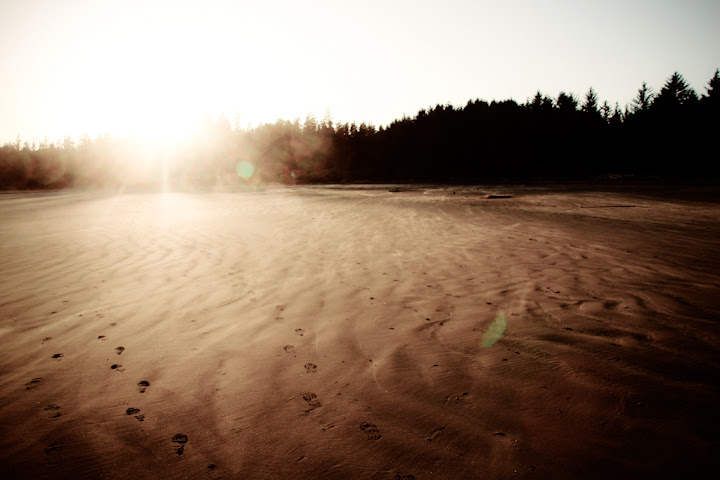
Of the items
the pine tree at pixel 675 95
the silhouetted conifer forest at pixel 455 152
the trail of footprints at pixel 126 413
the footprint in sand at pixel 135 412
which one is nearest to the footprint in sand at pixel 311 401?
the trail of footprints at pixel 126 413

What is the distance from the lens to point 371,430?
1895 millimetres

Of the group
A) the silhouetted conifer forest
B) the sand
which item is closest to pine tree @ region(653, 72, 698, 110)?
the silhouetted conifer forest

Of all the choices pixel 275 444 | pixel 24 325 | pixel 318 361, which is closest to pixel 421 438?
pixel 275 444

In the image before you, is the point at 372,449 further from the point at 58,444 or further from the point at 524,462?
the point at 58,444

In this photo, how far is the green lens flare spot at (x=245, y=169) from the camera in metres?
55.4

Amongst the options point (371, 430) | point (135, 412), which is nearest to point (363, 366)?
point (371, 430)

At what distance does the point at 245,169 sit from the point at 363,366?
6105 cm

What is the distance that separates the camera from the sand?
173 cm

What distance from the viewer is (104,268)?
17.5 ft

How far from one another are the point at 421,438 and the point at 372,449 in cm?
28

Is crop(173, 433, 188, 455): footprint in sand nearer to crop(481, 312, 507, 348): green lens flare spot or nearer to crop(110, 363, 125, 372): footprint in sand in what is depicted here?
crop(110, 363, 125, 372): footprint in sand

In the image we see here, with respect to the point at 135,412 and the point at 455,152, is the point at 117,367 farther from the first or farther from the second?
the point at 455,152

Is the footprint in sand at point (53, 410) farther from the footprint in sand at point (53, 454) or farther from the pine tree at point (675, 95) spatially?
the pine tree at point (675, 95)

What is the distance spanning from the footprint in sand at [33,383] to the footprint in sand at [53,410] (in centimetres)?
34
